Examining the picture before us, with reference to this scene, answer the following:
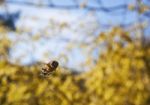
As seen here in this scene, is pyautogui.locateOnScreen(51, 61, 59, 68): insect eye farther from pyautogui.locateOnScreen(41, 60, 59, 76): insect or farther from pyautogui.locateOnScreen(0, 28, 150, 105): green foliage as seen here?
pyautogui.locateOnScreen(0, 28, 150, 105): green foliage

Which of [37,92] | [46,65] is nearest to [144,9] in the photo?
[37,92]

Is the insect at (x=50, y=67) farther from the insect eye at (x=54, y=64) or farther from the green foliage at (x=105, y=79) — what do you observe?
the green foliage at (x=105, y=79)

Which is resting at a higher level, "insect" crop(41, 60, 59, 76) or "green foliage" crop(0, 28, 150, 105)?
"insect" crop(41, 60, 59, 76)

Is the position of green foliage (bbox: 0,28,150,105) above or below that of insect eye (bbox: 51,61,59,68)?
below

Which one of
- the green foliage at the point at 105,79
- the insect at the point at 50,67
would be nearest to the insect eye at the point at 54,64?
the insect at the point at 50,67

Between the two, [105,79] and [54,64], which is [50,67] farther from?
[105,79]

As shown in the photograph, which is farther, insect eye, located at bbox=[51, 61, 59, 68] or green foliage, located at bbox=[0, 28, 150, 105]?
green foliage, located at bbox=[0, 28, 150, 105]

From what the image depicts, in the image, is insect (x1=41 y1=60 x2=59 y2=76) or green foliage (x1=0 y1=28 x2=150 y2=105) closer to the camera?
insect (x1=41 y1=60 x2=59 y2=76)

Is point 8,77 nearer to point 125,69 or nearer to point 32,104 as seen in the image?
point 32,104

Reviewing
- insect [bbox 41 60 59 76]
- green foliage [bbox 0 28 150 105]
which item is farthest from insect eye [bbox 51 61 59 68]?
green foliage [bbox 0 28 150 105]
